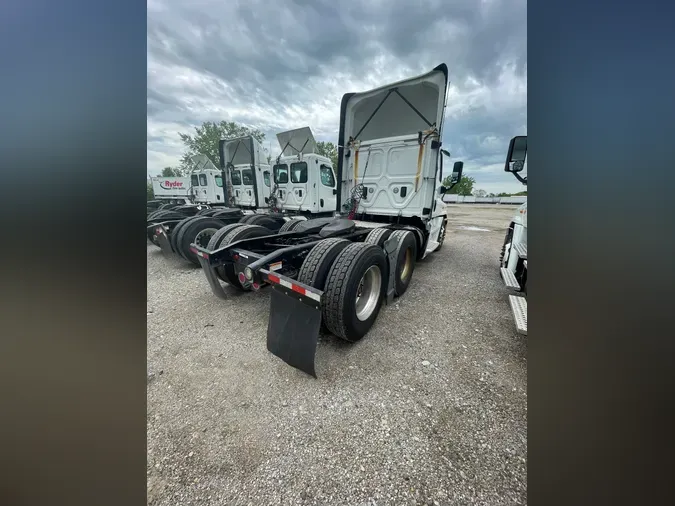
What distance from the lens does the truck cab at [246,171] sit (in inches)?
357

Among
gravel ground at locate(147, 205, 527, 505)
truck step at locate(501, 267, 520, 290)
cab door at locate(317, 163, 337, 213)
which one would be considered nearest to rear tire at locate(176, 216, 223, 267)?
gravel ground at locate(147, 205, 527, 505)

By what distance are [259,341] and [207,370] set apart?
0.56m

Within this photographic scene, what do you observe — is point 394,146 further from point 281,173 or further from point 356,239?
point 281,173

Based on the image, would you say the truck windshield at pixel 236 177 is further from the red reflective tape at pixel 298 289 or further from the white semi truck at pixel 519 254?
the white semi truck at pixel 519 254

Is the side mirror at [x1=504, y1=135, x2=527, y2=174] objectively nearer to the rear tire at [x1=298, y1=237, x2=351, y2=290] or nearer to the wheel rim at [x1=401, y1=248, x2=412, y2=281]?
the wheel rim at [x1=401, y1=248, x2=412, y2=281]

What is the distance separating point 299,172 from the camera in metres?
7.90

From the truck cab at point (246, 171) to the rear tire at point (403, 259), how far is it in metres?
6.56

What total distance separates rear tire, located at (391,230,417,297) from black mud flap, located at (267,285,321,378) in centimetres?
180

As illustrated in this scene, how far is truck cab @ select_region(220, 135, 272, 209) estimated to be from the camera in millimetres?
9063

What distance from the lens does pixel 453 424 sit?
1723 millimetres

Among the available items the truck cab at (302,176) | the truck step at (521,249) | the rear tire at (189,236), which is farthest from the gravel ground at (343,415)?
the truck cab at (302,176)

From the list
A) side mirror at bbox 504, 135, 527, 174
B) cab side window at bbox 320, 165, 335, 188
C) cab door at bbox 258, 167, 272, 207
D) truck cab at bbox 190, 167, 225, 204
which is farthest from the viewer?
truck cab at bbox 190, 167, 225, 204
